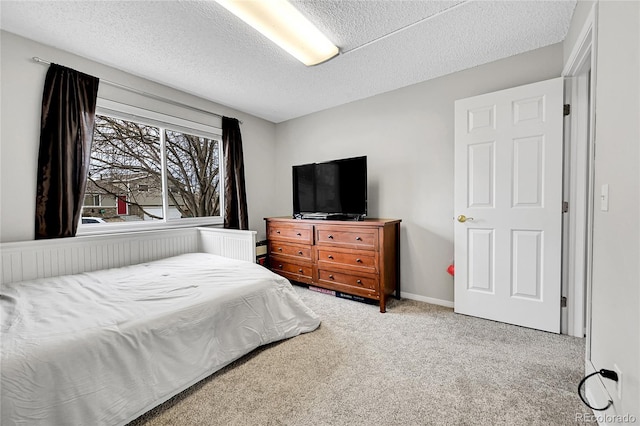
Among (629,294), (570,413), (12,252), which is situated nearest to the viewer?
(629,294)

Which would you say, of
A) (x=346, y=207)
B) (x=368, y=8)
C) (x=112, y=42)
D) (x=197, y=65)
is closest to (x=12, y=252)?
(x=112, y=42)

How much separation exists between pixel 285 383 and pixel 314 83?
2.72m

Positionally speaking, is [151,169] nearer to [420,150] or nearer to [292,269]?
[292,269]

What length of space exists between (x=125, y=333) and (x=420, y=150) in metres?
2.90

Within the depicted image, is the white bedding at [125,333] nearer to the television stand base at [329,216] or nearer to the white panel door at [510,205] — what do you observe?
the television stand base at [329,216]

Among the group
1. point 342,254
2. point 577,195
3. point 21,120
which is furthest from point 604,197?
point 21,120

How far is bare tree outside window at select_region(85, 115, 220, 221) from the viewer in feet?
8.47

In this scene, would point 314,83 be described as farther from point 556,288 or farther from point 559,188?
point 556,288

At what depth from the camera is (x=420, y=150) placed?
9.39ft

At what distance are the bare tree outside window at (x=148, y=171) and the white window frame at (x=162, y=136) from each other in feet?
0.17

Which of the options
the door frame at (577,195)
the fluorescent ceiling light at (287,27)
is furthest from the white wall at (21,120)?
the door frame at (577,195)

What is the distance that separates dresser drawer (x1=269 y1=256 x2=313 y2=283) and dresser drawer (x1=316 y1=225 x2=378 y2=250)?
1.29 ft

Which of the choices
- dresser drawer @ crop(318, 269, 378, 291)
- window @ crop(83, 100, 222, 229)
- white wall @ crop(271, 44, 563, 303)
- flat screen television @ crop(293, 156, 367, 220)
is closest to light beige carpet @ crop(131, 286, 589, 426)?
dresser drawer @ crop(318, 269, 378, 291)

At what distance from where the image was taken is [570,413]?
4.32 feet
